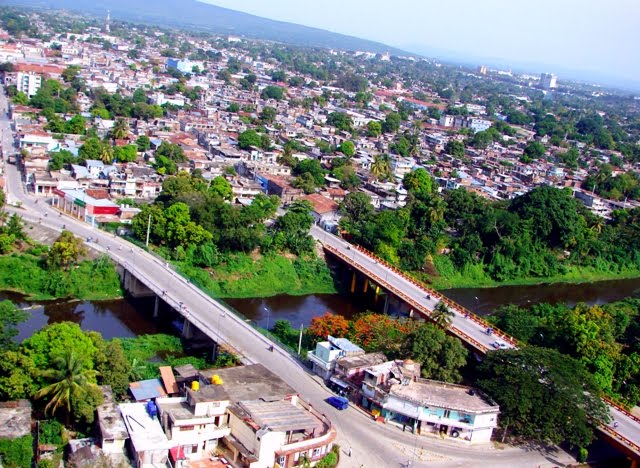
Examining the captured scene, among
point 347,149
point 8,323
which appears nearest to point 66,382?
point 8,323

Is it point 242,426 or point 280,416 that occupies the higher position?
point 280,416

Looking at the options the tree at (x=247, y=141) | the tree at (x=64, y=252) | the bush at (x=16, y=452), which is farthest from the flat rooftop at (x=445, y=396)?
the tree at (x=247, y=141)

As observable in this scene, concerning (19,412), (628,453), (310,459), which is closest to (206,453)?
(310,459)

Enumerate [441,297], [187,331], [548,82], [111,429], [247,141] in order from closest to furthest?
[111,429], [187,331], [441,297], [247,141], [548,82]

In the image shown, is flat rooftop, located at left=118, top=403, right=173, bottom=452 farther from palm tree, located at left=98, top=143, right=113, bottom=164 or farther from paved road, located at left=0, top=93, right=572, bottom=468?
palm tree, located at left=98, top=143, right=113, bottom=164

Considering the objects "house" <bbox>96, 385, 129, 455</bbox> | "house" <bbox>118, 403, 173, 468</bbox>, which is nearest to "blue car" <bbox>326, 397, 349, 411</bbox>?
"house" <bbox>118, 403, 173, 468</bbox>

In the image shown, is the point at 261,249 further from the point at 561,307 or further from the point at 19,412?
the point at 19,412

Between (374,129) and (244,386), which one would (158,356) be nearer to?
(244,386)

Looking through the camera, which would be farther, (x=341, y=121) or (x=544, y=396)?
(x=341, y=121)
